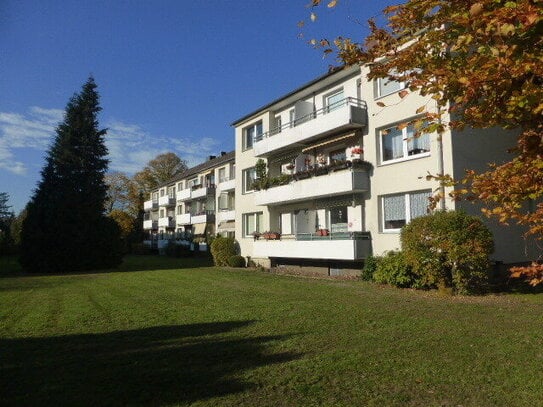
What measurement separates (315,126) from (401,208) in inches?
263

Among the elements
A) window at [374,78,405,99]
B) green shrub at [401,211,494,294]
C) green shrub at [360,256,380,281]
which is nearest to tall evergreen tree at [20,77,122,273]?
green shrub at [360,256,380,281]

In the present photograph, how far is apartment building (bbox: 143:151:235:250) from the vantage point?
156ft

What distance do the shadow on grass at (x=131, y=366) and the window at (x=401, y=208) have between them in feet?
38.4

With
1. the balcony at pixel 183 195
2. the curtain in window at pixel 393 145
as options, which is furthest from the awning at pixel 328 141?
the balcony at pixel 183 195

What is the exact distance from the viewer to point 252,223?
104 feet

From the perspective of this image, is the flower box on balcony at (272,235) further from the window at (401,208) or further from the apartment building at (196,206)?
A: the apartment building at (196,206)

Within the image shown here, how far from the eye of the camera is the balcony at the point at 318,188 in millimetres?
20812

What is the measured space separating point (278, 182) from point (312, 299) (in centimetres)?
1317

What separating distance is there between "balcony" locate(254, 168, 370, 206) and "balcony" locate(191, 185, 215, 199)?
23.9 m

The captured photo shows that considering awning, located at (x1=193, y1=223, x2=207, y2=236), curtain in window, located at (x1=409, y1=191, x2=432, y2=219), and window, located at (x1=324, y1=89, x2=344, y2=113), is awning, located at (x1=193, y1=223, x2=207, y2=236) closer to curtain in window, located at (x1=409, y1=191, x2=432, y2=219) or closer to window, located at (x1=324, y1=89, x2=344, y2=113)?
window, located at (x1=324, y1=89, x2=344, y2=113)

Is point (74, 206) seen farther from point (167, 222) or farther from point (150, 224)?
point (150, 224)

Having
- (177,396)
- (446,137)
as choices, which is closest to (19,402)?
(177,396)

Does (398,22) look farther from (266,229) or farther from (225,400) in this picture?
(266,229)

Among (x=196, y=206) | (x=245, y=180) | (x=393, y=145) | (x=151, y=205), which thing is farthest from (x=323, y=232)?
(x=151, y=205)
